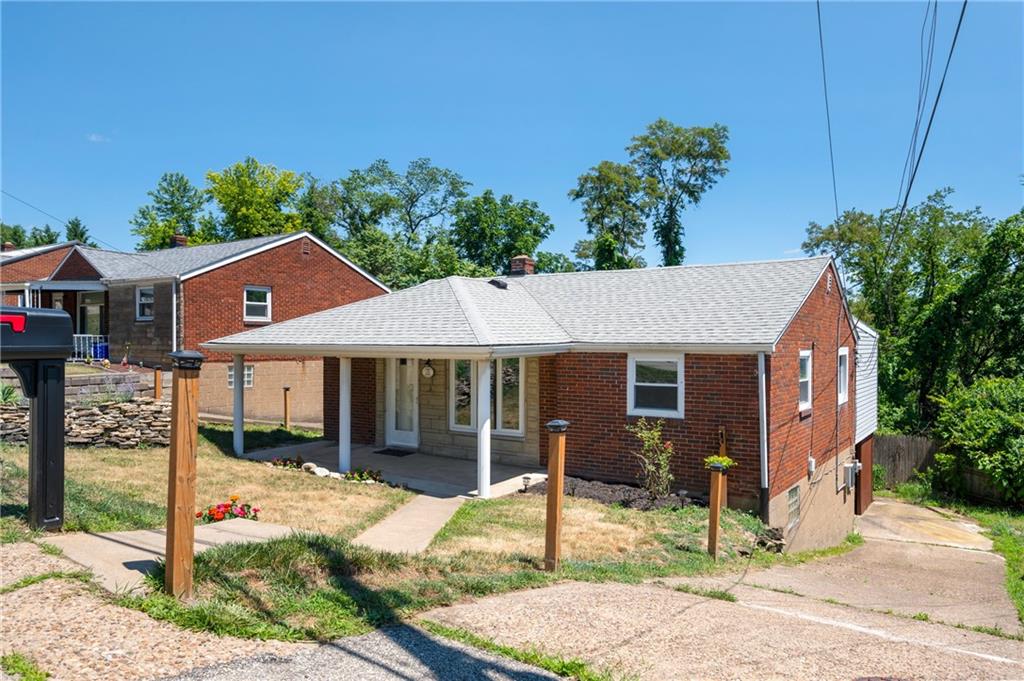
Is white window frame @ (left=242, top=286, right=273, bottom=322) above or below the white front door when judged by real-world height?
above

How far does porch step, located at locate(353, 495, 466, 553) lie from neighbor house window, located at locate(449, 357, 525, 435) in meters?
3.12

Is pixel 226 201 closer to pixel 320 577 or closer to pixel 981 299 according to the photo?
pixel 981 299

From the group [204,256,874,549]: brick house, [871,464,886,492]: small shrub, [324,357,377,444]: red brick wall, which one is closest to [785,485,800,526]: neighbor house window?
[204,256,874,549]: brick house

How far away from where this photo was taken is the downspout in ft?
37.7

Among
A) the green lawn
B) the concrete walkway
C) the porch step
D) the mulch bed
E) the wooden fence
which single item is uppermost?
the concrete walkway

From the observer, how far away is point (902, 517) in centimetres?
1875

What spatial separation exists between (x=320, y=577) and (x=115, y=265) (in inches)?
938

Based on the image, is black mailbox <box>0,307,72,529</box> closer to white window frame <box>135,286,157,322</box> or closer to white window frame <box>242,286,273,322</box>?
white window frame <box>135,286,157,322</box>

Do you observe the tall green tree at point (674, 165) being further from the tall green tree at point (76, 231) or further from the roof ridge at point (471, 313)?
the tall green tree at point (76, 231)

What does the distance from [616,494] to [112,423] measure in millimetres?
10553

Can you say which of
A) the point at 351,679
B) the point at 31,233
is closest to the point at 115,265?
the point at 351,679

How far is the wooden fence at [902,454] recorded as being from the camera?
21734mm

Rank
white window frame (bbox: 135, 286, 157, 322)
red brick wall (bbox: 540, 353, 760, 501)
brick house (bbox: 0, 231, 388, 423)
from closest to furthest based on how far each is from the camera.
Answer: red brick wall (bbox: 540, 353, 760, 501)
brick house (bbox: 0, 231, 388, 423)
white window frame (bbox: 135, 286, 157, 322)

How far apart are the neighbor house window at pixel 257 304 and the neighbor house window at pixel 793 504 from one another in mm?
18124
